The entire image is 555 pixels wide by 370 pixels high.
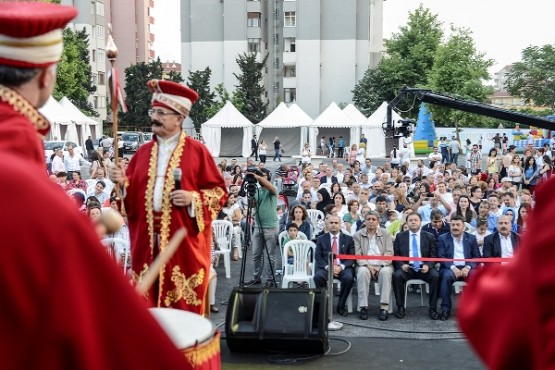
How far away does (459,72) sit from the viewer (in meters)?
46.3

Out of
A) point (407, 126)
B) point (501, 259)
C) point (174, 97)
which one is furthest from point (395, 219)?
point (174, 97)

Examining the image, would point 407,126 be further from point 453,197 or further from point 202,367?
point 202,367

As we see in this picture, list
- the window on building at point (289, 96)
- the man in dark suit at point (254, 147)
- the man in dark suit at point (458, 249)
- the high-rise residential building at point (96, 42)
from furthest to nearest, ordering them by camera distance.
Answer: the high-rise residential building at point (96, 42), the window on building at point (289, 96), the man in dark suit at point (254, 147), the man in dark suit at point (458, 249)

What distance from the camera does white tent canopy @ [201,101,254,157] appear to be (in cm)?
4169

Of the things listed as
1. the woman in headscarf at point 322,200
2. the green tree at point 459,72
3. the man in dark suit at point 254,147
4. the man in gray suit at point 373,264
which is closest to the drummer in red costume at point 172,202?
the man in gray suit at point 373,264

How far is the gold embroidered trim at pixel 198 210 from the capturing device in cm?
587

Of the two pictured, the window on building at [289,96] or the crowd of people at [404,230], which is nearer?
the crowd of people at [404,230]

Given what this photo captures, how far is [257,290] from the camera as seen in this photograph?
8.10m

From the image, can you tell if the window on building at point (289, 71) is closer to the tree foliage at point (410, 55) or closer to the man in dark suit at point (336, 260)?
the tree foliage at point (410, 55)

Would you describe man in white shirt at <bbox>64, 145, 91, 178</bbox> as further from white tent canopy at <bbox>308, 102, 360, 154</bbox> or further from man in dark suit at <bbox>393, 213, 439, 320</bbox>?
white tent canopy at <bbox>308, 102, 360, 154</bbox>

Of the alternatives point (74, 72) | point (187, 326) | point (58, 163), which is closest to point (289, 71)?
point (74, 72)

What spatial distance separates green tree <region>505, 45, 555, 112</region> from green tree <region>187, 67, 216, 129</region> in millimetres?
28313

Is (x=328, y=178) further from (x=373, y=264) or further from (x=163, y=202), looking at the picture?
(x=163, y=202)

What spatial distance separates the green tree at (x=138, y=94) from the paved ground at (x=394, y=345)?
1999 inches
